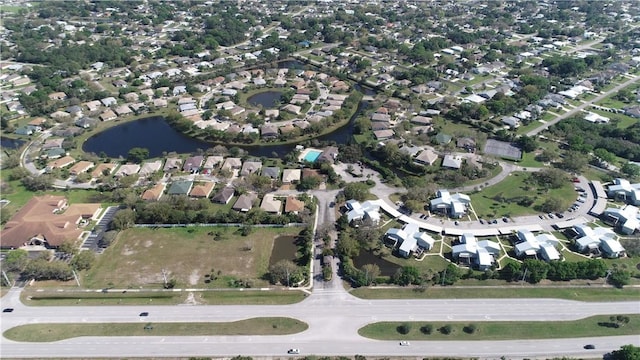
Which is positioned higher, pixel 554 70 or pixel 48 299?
pixel 554 70

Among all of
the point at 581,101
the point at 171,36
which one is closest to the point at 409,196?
the point at 581,101

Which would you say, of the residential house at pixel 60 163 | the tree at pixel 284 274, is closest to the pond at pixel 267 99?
the residential house at pixel 60 163

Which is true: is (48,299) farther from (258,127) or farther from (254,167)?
(258,127)

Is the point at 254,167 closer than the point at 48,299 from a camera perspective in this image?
No

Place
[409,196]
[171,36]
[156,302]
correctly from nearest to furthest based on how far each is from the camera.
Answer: [156,302] → [409,196] → [171,36]

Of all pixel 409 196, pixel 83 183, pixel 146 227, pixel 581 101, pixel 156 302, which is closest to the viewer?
pixel 156 302

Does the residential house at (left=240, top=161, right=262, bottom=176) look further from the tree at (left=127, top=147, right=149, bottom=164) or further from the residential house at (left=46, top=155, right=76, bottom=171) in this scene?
the residential house at (left=46, top=155, right=76, bottom=171)

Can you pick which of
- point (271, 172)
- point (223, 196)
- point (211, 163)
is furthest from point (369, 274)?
point (211, 163)
